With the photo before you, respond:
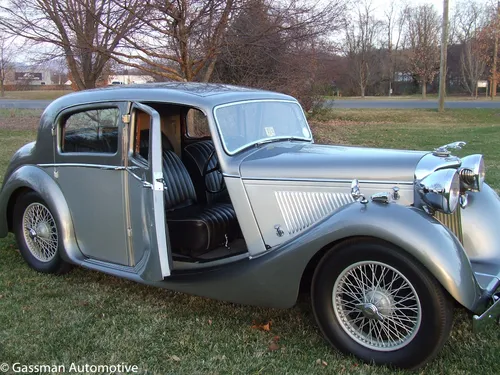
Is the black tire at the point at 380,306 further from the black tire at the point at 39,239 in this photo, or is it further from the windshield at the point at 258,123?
the black tire at the point at 39,239

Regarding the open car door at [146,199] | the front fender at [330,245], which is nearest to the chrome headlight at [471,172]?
the front fender at [330,245]

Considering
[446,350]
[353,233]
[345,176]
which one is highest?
[345,176]

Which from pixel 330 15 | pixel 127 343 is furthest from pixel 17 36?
pixel 127 343

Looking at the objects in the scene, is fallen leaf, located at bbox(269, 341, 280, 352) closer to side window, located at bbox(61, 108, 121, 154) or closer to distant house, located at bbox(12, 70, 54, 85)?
side window, located at bbox(61, 108, 121, 154)

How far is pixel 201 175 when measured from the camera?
14.1 feet

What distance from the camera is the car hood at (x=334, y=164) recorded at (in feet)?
9.93

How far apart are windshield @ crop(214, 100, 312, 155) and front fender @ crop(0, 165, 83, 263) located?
5.50 ft

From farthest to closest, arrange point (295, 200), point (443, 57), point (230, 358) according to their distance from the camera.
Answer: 1. point (443, 57)
2. point (295, 200)
3. point (230, 358)

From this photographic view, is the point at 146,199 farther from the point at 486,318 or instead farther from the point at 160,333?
the point at 486,318

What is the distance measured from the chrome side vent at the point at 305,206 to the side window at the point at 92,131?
58.9 inches

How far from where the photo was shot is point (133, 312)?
368cm

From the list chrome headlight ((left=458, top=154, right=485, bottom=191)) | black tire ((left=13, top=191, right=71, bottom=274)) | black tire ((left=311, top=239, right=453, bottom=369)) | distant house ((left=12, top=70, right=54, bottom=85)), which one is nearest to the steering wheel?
black tire ((left=13, top=191, right=71, bottom=274))

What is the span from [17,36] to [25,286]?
18.1 ft

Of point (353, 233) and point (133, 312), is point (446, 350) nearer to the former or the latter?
point (353, 233)
